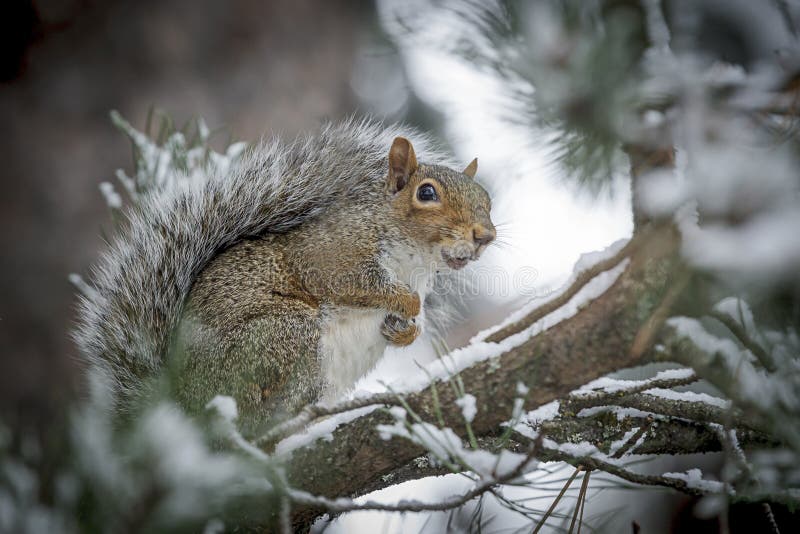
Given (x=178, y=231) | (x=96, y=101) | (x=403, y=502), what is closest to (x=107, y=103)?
(x=96, y=101)

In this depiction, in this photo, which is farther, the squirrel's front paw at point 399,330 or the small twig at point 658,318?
the squirrel's front paw at point 399,330

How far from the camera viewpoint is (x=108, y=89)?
2375 mm

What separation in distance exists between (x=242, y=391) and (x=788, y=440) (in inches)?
39.1

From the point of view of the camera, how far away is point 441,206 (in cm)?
156

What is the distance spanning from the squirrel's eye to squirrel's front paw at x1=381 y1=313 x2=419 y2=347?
34cm

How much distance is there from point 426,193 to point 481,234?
0.21m

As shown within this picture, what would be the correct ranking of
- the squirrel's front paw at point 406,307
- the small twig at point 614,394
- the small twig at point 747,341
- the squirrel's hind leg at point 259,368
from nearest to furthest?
the small twig at point 747,341
the small twig at point 614,394
the squirrel's hind leg at point 259,368
the squirrel's front paw at point 406,307

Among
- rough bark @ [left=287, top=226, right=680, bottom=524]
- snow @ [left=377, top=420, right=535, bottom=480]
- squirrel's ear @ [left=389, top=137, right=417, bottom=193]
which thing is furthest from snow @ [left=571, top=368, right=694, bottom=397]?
squirrel's ear @ [left=389, top=137, right=417, bottom=193]

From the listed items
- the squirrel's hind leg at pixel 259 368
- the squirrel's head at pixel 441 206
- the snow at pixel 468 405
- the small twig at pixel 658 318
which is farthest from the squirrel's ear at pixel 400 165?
the small twig at pixel 658 318

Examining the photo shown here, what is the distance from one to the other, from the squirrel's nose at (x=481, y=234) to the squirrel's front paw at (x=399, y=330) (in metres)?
0.29

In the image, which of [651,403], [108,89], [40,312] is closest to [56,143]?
[108,89]

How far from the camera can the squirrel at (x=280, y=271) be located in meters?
1.28

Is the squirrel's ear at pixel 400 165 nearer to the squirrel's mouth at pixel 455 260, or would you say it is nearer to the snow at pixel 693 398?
the squirrel's mouth at pixel 455 260

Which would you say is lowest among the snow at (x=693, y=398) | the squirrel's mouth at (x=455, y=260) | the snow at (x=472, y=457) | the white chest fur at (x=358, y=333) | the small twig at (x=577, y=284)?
the snow at (x=472, y=457)
